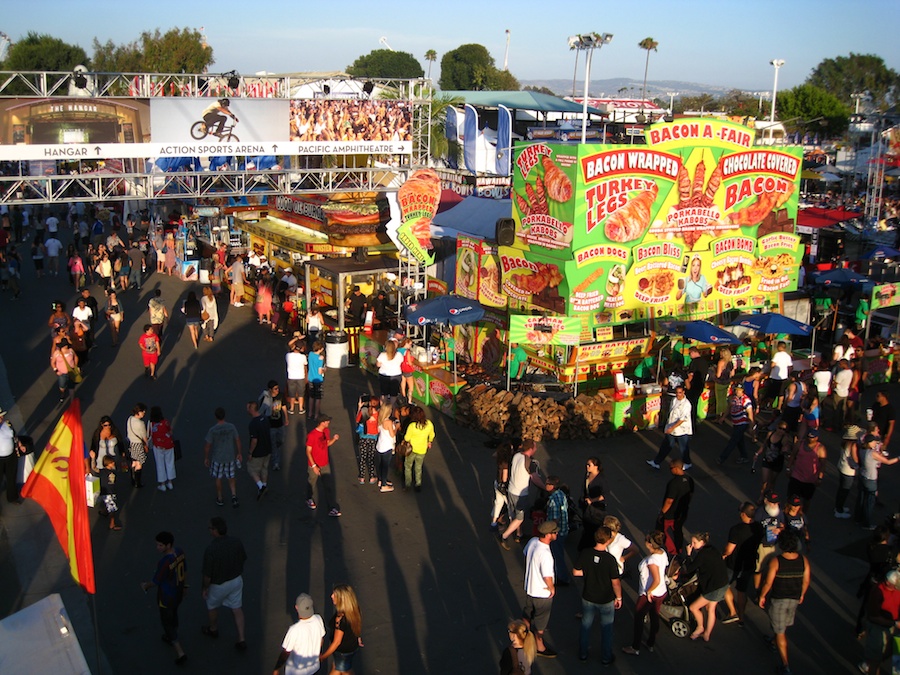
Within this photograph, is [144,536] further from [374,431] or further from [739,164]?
[739,164]

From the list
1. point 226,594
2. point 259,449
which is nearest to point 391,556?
point 259,449

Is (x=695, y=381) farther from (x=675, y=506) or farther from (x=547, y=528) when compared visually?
(x=547, y=528)

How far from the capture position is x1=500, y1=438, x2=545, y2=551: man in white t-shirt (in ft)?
31.9

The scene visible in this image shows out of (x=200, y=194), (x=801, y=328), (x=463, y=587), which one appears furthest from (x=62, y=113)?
(x=801, y=328)

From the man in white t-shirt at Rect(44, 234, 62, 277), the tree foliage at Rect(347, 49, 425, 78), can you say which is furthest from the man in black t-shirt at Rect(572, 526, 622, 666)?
the tree foliage at Rect(347, 49, 425, 78)

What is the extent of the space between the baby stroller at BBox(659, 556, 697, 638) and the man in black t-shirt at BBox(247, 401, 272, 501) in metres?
5.25

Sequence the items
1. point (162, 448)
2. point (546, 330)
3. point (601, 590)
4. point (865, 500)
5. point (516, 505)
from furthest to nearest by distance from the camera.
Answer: point (546, 330) < point (162, 448) < point (865, 500) < point (516, 505) < point (601, 590)

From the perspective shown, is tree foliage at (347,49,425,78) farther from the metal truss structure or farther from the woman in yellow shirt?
the woman in yellow shirt

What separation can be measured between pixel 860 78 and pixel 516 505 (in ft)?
357

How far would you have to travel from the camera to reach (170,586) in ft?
24.8

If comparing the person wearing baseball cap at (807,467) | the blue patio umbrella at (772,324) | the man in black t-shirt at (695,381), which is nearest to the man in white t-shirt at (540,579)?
the person wearing baseball cap at (807,467)

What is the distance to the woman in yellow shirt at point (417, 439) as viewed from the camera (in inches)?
435

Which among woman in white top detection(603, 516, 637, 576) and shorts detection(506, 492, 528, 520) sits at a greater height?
woman in white top detection(603, 516, 637, 576)

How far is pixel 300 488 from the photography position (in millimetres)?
11555
